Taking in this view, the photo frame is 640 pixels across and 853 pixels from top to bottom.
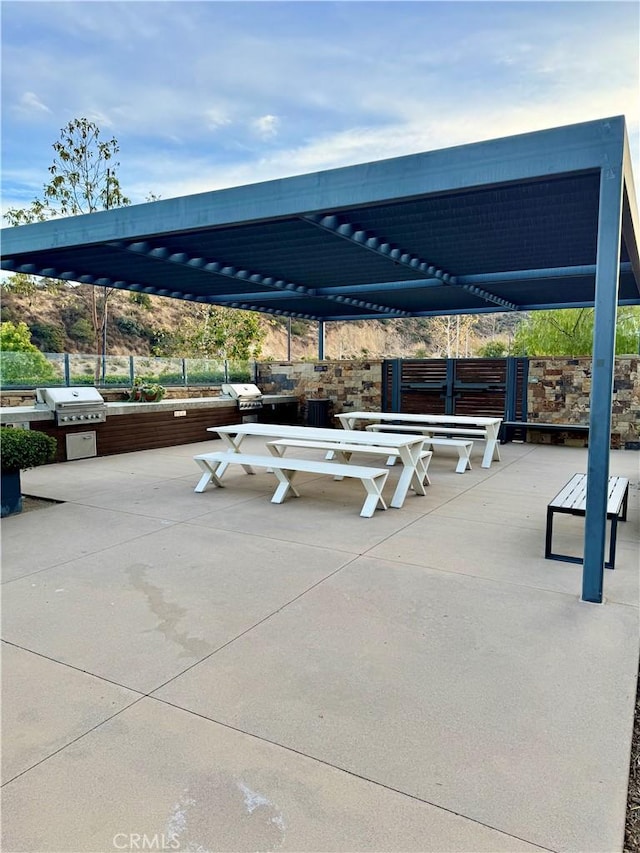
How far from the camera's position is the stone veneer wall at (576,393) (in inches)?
380

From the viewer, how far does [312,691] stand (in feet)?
7.52

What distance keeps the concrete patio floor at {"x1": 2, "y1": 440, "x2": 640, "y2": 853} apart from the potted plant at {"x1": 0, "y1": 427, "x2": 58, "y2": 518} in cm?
70

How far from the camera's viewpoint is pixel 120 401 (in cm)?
989

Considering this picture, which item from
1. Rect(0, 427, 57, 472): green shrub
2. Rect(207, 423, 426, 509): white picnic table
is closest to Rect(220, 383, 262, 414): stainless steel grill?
Rect(207, 423, 426, 509): white picnic table

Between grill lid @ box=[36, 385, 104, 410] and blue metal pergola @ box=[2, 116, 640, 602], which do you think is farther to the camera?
grill lid @ box=[36, 385, 104, 410]

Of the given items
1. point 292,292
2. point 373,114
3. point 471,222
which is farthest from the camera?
point 373,114

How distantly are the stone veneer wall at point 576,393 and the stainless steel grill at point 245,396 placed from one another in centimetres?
544

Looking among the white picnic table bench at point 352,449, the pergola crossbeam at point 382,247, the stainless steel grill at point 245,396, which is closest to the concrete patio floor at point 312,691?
the white picnic table bench at point 352,449

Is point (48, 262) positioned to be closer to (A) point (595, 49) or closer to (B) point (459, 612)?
(B) point (459, 612)

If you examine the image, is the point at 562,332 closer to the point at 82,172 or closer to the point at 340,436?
the point at 82,172

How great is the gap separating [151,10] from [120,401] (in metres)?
8.12

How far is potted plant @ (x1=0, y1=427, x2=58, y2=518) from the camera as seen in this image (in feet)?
15.8

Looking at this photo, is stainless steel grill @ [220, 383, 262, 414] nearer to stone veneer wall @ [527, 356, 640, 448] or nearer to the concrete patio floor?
stone veneer wall @ [527, 356, 640, 448]

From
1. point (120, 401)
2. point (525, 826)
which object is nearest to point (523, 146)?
point (525, 826)
